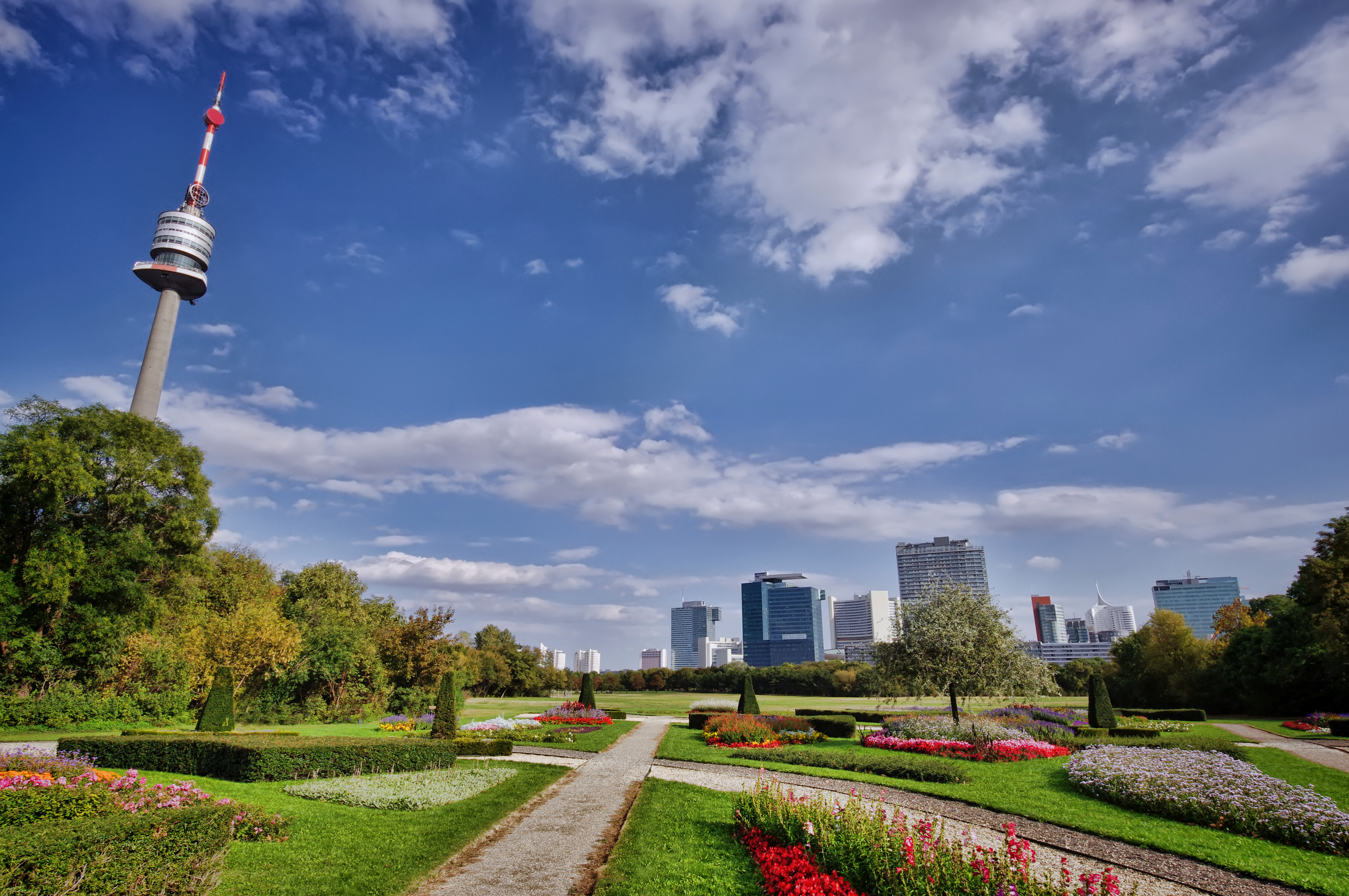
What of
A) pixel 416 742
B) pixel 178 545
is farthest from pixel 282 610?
pixel 416 742

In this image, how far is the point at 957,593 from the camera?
2411 centimetres

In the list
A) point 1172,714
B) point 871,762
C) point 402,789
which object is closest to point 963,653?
point 871,762

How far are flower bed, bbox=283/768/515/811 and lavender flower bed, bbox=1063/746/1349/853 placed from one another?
544 inches

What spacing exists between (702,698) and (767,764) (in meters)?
52.3

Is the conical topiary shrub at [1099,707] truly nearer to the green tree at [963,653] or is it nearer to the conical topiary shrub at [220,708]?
the green tree at [963,653]

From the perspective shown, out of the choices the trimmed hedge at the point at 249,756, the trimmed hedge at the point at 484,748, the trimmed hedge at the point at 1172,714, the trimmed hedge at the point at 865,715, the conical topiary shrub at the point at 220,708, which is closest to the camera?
the trimmed hedge at the point at 249,756

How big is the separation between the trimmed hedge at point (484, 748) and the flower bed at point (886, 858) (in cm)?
1311

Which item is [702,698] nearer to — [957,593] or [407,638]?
[407,638]

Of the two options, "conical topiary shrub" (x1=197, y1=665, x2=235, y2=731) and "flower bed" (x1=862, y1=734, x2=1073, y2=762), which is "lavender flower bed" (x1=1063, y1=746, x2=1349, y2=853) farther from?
"conical topiary shrub" (x1=197, y1=665, x2=235, y2=731)

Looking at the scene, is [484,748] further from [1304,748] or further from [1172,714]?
[1172,714]

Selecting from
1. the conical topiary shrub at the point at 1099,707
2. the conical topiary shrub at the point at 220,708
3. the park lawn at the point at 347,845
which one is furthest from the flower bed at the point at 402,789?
the conical topiary shrub at the point at 1099,707

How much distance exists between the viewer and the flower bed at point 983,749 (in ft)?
64.9

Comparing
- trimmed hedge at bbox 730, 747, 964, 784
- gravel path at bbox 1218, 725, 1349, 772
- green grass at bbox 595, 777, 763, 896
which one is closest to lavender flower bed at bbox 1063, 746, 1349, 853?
trimmed hedge at bbox 730, 747, 964, 784

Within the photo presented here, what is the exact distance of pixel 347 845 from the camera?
997cm
